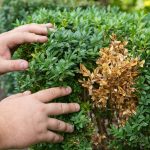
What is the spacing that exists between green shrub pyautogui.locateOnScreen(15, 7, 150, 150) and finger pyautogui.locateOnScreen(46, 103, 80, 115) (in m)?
0.04

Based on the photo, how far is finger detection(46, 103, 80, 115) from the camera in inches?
98.8

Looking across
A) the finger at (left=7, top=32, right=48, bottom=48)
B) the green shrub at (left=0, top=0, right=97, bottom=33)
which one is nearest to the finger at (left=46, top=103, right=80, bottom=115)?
the finger at (left=7, top=32, right=48, bottom=48)

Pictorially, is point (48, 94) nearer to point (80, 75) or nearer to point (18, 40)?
point (80, 75)

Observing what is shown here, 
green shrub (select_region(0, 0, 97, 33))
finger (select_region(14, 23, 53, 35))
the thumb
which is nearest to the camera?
the thumb

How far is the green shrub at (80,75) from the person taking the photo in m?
2.53

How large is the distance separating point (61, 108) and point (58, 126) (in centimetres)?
10

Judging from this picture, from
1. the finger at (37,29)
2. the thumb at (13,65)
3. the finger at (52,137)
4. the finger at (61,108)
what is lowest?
the finger at (52,137)

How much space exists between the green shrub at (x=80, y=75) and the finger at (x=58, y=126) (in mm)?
41

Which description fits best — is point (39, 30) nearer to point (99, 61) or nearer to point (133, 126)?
point (99, 61)

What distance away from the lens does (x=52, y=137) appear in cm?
256

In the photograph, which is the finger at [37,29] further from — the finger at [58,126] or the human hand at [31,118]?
the finger at [58,126]

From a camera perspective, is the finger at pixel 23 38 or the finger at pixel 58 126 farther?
the finger at pixel 23 38

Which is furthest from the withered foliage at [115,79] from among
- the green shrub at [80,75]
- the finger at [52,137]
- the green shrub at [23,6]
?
the green shrub at [23,6]

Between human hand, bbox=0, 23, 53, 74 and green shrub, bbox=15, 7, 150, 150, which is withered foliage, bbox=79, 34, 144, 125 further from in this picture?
human hand, bbox=0, 23, 53, 74
